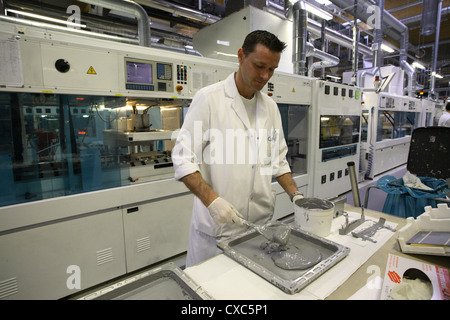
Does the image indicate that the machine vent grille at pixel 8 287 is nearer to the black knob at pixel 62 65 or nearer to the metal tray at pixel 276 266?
the black knob at pixel 62 65

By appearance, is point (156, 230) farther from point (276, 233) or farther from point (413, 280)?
point (413, 280)

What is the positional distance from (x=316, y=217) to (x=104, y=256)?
5.77 feet

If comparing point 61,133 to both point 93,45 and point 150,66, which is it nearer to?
point 93,45

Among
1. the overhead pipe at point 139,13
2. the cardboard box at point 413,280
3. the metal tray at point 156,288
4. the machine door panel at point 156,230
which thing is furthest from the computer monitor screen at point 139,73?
the cardboard box at point 413,280

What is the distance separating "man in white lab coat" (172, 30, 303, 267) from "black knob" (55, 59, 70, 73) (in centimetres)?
107

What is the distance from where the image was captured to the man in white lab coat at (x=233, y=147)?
49.1 inches

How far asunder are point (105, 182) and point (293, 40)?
2938 millimetres

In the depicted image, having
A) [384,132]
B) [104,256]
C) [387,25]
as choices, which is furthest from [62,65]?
[387,25]

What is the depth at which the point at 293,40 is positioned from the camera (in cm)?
341

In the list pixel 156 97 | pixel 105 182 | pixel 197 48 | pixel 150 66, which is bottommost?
pixel 105 182

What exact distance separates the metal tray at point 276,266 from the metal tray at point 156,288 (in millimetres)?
230

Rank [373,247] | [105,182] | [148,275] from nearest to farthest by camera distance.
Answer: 1. [148,275]
2. [373,247]
3. [105,182]

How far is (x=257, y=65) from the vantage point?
125 centimetres
